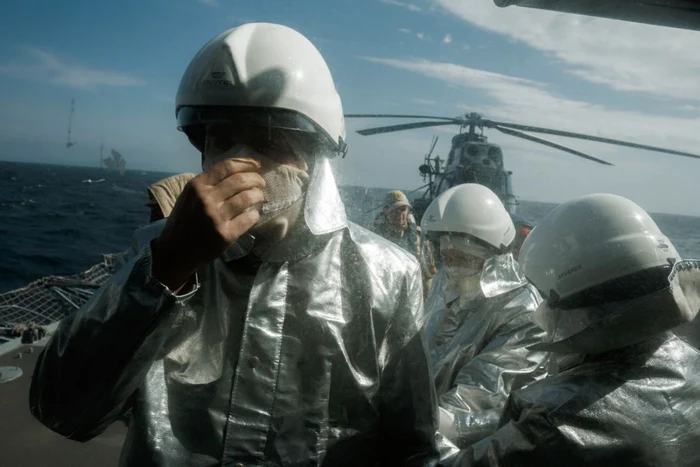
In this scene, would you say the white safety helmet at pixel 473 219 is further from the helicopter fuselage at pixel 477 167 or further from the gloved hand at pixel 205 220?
the helicopter fuselage at pixel 477 167

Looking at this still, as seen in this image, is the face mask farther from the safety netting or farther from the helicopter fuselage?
the helicopter fuselage

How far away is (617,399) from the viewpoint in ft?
5.16

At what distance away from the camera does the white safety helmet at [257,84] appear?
1.46 metres

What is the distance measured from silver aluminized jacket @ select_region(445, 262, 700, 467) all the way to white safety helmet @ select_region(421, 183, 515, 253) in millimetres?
2166

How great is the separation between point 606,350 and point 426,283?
428 centimetres

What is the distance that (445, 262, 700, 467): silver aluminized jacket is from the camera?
151 centimetres

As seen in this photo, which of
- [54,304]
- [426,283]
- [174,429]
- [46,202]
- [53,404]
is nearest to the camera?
[53,404]

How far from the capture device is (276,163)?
4.81 feet

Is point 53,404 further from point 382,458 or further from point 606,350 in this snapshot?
point 606,350

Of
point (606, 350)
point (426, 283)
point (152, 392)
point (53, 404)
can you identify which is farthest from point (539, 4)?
point (426, 283)

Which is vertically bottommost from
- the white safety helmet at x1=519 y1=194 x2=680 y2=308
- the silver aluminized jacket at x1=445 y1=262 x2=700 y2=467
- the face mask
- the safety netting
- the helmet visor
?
the safety netting

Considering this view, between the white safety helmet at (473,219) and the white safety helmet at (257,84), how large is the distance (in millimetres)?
2523

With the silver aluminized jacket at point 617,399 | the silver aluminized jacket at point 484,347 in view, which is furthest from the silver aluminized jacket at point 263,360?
the silver aluminized jacket at point 484,347

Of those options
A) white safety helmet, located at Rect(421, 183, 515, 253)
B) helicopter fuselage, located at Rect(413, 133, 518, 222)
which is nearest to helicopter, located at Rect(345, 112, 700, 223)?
helicopter fuselage, located at Rect(413, 133, 518, 222)
